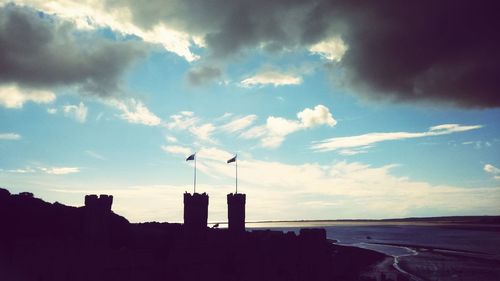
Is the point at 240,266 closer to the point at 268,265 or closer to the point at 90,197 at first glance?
the point at 268,265

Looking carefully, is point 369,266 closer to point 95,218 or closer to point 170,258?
point 170,258

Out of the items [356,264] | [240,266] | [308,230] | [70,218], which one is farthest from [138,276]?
[356,264]

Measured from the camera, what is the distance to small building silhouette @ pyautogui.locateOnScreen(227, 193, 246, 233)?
5300 cm

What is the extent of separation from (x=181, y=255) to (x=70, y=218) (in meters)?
23.1

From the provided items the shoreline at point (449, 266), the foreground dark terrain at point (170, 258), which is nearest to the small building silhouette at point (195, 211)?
the foreground dark terrain at point (170, 258)

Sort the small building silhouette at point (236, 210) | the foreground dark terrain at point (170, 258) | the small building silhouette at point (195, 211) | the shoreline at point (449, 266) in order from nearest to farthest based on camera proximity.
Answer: the foreground dark terrain at point (170, 258), the small building silhouette at point (195, 211), the small building silhouette at point (236, 210), the shoreline at point (449, 266)

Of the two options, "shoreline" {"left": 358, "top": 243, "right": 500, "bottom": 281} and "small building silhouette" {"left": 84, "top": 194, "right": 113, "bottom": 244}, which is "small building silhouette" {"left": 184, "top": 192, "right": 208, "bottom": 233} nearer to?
"small building silhouette" {"left": 84, "top": 194, "right": 113, "bottom": 244}

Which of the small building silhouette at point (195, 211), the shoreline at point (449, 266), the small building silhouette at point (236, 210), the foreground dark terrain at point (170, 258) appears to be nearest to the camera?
the foreground dark terrain at point (170, 258)

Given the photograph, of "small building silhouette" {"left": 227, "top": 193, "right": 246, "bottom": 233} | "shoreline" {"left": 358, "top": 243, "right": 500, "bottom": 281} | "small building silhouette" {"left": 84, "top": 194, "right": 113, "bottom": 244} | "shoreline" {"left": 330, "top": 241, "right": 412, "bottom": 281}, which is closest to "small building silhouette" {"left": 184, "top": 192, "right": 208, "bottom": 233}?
"small building silhouette" {"left": 227, "top": 193, "right": 246, "bottom": 233}

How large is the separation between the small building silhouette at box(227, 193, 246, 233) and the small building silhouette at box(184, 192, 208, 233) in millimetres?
4440

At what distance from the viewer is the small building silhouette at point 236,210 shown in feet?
174

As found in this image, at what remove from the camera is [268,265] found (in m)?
39.5

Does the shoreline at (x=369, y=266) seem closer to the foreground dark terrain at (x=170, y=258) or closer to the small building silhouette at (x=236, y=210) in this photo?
the small building silhouette at (x=236, y=210)

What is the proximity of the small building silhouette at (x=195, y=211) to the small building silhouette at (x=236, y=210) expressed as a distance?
4440 mm
